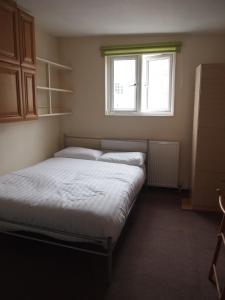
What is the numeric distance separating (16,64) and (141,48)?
6.31 ft

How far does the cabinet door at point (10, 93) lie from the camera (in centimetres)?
243

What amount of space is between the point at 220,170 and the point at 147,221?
1148 millimetres

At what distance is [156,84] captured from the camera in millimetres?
3922

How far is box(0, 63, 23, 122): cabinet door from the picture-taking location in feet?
7.97

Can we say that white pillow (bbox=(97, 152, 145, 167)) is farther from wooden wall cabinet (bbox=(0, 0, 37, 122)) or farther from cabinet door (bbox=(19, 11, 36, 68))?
cabinet door (bbox=(19, 11, 36, 68))

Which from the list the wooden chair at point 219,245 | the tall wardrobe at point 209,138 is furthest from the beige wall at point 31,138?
the wooden chair at point 219,245

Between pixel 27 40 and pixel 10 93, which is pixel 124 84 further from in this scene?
pixel 10 93

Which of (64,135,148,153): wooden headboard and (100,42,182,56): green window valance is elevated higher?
(100,42,182,56): green window valance

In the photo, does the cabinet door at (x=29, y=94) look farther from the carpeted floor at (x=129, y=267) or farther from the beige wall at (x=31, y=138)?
the carpeted floor at (x=129, y=267)

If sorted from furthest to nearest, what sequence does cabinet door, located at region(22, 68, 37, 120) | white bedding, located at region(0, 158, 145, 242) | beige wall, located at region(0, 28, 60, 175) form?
beige wall, located at region(0, 28, 60, 175) < cabinet door, located at region(22, 68, 37, 120) < white bedding, located at region(0, 158, 145, 242)

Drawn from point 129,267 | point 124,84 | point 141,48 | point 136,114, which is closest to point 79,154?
point 136,114

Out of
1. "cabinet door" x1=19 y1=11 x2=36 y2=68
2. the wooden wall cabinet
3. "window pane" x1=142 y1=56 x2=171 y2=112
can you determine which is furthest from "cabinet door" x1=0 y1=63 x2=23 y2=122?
"window pane" x1=142 y1=56 x2=171 y2=112

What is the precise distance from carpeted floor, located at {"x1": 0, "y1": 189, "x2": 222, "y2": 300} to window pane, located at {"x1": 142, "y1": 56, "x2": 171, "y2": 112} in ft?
6.24

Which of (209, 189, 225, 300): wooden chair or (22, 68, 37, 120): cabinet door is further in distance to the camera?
(22, 68, 37, 120): cabinet door
